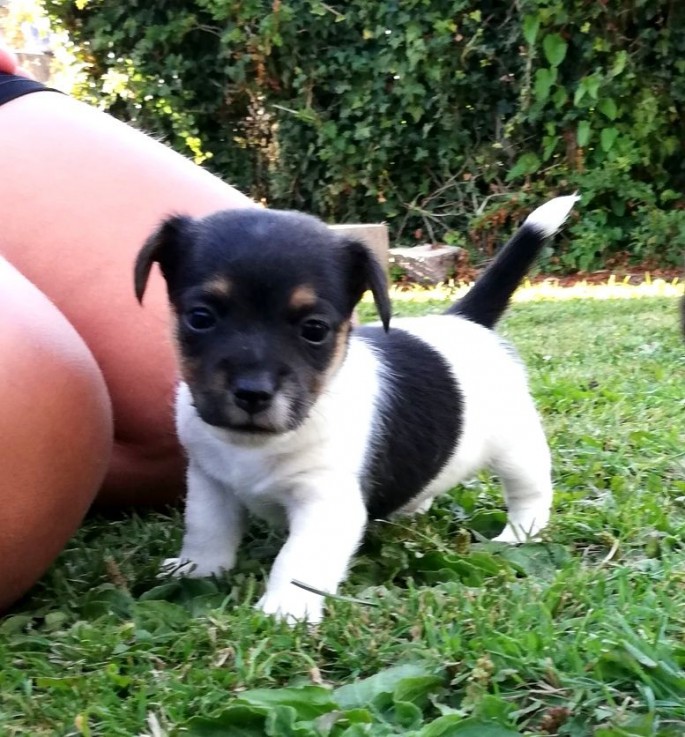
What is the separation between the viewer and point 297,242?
2355 millimetres

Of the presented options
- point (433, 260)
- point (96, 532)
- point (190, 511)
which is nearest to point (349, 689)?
point (190, 511)

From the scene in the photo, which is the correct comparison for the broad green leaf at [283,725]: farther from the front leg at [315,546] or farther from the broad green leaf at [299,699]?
the front leg at [315,546]

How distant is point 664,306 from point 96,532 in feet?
17.7

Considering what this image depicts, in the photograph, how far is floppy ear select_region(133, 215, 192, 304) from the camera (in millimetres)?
2402

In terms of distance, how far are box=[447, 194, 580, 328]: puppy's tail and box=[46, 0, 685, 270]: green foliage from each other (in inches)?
272

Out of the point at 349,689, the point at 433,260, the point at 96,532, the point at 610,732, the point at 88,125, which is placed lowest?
the point at 433,260

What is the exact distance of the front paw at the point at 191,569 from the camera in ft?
8.48

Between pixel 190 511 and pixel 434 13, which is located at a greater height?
pixel 434 13

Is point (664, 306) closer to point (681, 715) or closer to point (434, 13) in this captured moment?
point (434, 13)

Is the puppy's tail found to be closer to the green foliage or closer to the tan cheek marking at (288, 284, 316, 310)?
the tan cheek marking at (288, 284, 316, 310)

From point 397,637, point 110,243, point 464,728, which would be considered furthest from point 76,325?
point 464,728

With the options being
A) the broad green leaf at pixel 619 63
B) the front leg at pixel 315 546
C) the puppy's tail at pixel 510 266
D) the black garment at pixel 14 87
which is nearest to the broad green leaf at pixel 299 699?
the front leg at pixel 315 546

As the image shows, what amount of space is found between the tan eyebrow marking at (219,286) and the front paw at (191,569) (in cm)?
80

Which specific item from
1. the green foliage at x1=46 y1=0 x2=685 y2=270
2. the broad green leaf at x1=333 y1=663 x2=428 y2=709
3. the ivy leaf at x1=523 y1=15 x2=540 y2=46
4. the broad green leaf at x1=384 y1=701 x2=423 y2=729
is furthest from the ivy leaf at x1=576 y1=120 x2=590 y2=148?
the broad green leaf at x1=384 y1=701 x2=423 y2=729
